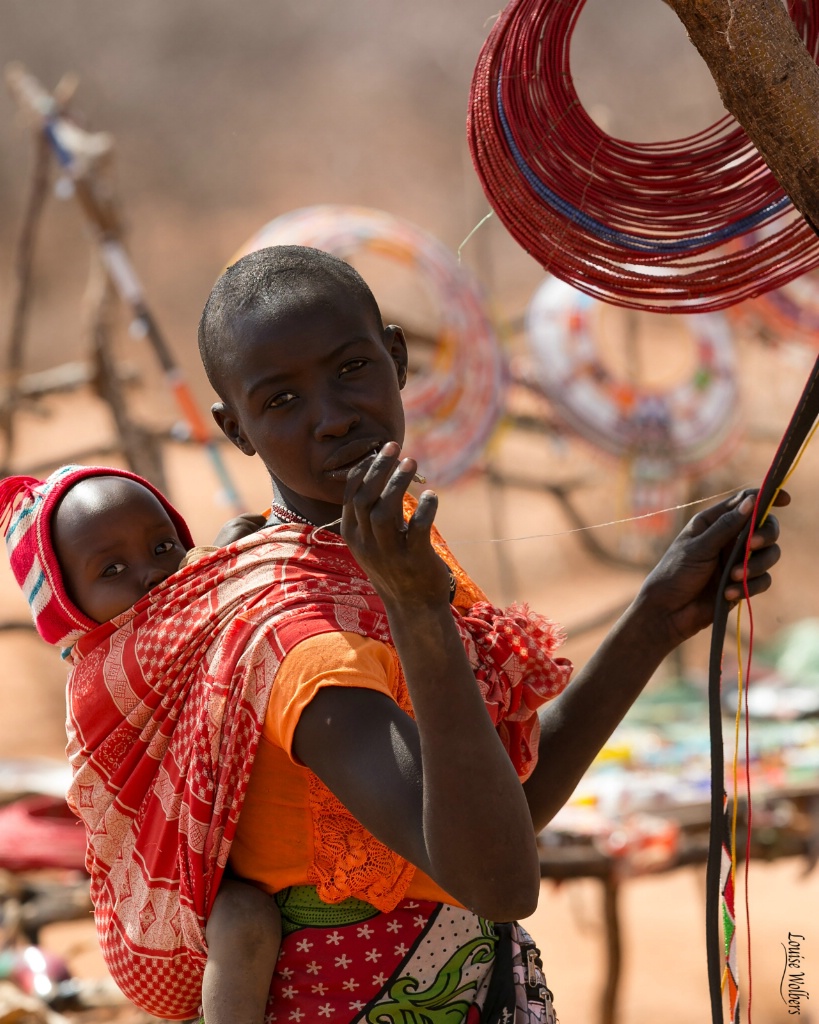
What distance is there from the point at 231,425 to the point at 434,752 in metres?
0.56

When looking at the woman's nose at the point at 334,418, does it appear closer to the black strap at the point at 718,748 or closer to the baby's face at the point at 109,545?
the baby's face at the point at 109,545

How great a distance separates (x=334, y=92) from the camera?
9.51 m

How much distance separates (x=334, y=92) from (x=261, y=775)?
353 inches

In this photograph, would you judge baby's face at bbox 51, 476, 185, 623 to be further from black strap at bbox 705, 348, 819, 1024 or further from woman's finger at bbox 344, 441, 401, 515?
black strap at bbox 705, 348, 819, 1024

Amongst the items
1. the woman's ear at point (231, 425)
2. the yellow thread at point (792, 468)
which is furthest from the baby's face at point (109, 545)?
the yellow thread at point (792, 468)

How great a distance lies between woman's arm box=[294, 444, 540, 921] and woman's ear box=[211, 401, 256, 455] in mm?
382

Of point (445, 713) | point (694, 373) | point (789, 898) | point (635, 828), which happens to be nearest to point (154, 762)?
point (445, 713)

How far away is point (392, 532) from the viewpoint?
1.10m

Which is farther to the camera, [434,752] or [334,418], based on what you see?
[334,418]

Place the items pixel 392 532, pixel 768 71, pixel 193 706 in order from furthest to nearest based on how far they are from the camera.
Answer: pixel 193 706 < pixel 768 71 < pixel 392 532

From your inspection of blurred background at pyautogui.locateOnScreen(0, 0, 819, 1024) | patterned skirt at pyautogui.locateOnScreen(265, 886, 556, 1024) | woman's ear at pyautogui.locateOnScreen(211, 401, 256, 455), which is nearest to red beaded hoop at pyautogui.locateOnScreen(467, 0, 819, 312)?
woman's ear at pyautogui.locateOnScreen(211, 401, 256, 455)

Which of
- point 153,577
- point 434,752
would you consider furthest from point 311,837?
point 153,577

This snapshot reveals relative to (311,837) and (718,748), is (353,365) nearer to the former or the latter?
(311,837)

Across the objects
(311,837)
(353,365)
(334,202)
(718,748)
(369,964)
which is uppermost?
(334,202)
